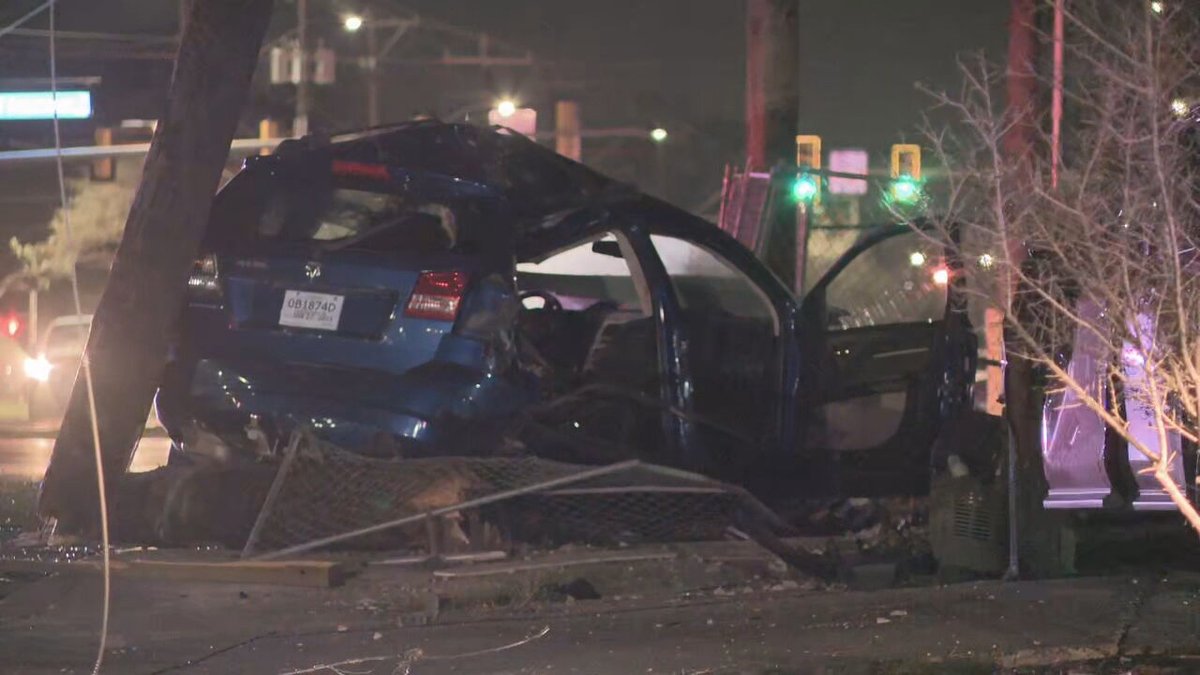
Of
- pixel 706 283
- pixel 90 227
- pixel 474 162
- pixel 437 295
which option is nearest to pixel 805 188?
pixel 706 283

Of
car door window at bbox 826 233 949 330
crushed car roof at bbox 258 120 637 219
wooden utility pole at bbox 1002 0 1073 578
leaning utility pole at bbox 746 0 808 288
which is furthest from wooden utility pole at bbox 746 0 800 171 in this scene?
wooden utility pole at bbox 1002 0 1073 578

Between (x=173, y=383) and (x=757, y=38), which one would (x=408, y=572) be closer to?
(x=173, y=383)

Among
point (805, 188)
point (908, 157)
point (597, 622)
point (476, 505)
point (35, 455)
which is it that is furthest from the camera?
point (805, 188)

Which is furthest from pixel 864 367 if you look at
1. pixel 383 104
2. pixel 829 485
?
pixel 383 104

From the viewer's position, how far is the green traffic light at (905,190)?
6602 mm

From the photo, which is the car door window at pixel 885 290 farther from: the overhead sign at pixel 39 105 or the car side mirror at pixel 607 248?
the overhead sign at pixel 39 105

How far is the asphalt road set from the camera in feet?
34.3

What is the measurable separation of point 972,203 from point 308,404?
10.0 feet

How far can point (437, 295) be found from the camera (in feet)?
21.9

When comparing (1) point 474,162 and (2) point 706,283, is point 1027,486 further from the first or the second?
(1) point 474,162

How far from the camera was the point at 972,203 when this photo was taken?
601cm

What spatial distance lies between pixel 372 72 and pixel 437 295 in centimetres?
3045

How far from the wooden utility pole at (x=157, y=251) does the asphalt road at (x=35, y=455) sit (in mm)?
3131

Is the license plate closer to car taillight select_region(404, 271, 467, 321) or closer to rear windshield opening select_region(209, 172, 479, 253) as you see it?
rear windshield opening select_region(209, 172, 479, 253)
